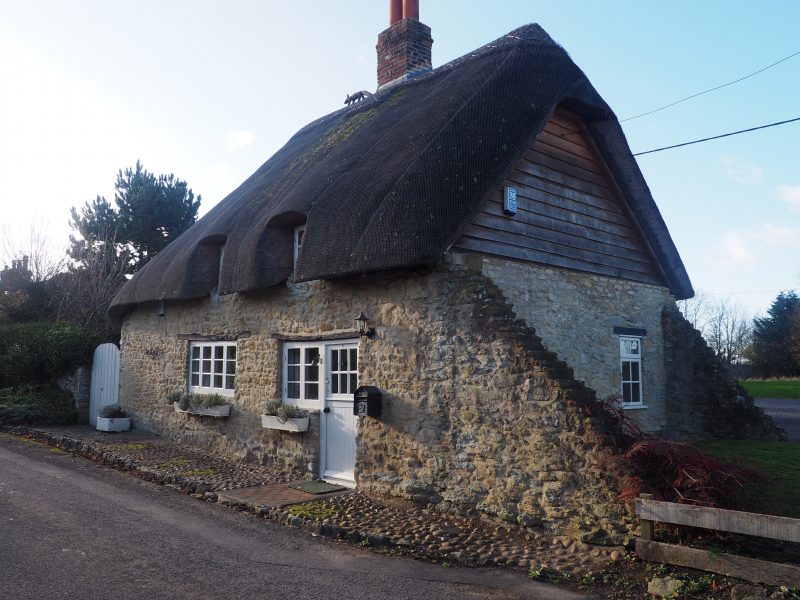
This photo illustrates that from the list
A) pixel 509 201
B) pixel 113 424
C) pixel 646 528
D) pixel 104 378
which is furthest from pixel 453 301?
pixel 104 378

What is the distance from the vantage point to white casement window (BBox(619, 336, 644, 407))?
10.5 meters

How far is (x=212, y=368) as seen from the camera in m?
11.6

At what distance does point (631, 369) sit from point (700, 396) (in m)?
1.63

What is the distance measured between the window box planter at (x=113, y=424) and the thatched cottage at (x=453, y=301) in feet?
2.71

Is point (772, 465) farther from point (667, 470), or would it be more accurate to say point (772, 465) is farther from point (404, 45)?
point (404, 45)

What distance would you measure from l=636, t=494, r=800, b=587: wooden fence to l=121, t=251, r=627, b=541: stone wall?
40 cm

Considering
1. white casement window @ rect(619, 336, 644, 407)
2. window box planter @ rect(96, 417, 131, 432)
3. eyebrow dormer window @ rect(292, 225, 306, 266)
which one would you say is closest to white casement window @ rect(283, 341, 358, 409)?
eyebrow dormer window @ rect(292, 225, 306, 266)

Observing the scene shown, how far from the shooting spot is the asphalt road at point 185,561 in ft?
16.3

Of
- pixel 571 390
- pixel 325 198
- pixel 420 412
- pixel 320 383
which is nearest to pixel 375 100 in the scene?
pixel 325 198

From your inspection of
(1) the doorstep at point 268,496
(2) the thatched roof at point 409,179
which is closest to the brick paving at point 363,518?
(1) the doorstep at point 268,496

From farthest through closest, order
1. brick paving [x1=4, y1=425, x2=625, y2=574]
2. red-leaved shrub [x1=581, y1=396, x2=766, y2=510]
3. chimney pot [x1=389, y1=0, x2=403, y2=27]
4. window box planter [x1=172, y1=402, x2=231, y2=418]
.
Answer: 1. chimney pot [x1=389, y1=0, x2=403, y2=27]
2. window box planter [x1=172, y1=402, x2=231, y2=418]
3. brick paving [x1=4, y1=425, x2=625, y2=574]
4. red-leaved shrub [x1=581, y1=396, x2=766, y2=510]

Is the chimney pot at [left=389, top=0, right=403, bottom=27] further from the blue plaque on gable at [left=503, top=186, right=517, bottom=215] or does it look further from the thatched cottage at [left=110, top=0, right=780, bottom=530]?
the blue plaque on gable at [left=503, top=186, right=517, bottom=215]

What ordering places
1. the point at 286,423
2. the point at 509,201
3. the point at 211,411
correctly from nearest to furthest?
the point at 509,201 → the point at 286,423 → the point at 211,411

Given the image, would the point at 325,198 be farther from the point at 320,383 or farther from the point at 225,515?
the point at 225,515
